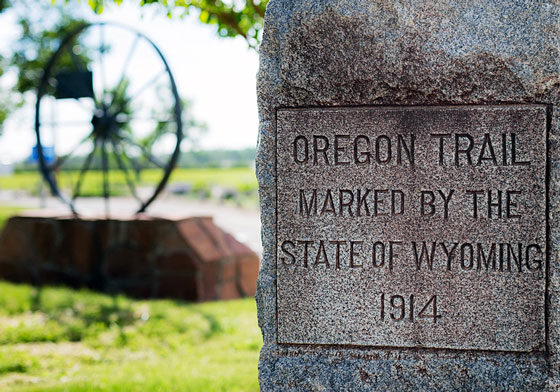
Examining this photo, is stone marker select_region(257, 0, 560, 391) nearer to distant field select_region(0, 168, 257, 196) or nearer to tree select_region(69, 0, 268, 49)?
tree select_region(69, 0, 268, 49)

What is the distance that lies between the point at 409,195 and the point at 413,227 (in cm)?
14

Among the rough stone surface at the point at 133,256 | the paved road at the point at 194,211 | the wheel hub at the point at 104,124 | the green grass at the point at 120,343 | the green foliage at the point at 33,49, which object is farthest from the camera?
the green foliage at the point at 33,49

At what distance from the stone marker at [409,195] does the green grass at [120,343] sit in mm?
1591

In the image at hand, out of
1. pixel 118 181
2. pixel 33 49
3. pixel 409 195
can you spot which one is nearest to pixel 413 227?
pixel 409 195

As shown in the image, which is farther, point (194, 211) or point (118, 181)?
point (118, 181)

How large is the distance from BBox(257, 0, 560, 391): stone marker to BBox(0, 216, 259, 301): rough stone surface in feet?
13.6

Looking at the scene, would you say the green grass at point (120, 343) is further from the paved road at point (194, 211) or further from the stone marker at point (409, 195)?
the stone marker at point (409, 195)

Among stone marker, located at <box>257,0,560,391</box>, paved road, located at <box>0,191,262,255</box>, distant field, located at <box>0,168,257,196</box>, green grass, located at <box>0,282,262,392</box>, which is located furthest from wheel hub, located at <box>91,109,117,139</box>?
distant field, located at <box>0,168,257,196</box>

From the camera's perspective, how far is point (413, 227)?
8.78ft

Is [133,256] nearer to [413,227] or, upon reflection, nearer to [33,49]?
[413,227]

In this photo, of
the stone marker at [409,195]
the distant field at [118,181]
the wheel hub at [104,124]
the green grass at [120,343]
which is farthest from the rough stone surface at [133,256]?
the distant field at [118,181]

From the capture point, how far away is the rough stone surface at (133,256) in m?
6.82

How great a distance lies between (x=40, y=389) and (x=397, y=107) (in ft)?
10.1

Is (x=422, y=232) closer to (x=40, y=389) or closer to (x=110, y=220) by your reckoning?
(x=40, y=389)
